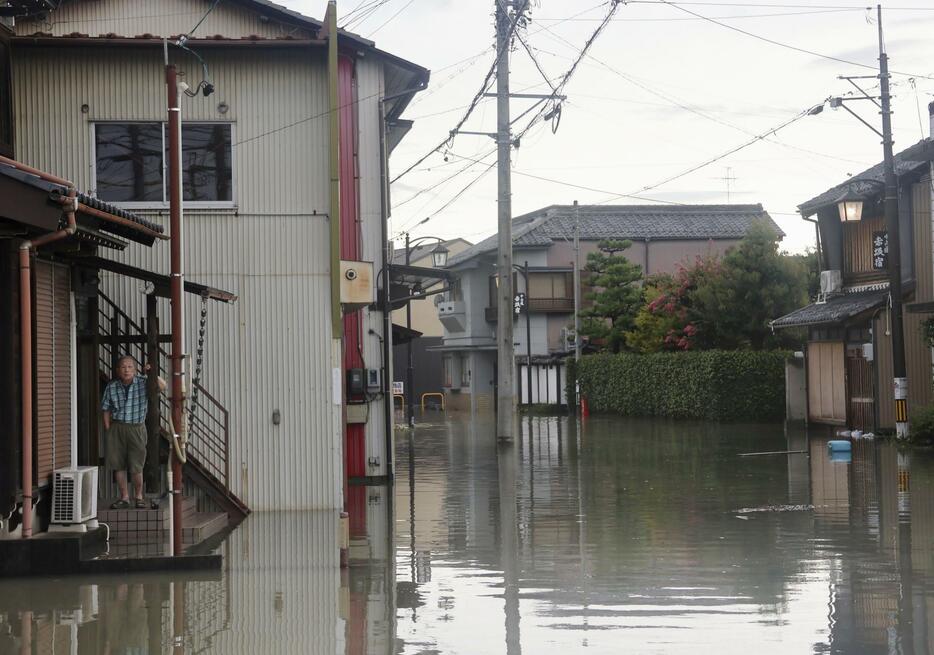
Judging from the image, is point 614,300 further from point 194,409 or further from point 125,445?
point 125,445

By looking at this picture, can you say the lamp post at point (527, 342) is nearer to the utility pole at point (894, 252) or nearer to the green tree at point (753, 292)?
the green tree at point (753, 292)

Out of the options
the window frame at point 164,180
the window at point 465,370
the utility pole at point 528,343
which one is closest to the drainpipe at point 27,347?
the window frame at point 164,180

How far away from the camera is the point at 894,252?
997 inches

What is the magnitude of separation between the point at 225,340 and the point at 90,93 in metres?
3.67

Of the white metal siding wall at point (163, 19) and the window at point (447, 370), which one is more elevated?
the white metal siding wall at point (163, 19)

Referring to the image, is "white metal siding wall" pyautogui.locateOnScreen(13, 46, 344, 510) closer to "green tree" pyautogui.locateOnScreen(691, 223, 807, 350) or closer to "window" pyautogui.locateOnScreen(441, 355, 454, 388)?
"green tree" pyautogui.locateOnScreen(691, 223, 807, 350)

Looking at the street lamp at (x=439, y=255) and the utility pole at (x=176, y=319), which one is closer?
the utility pole at (x=176, y=319)

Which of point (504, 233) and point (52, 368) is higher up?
point (504, 233)

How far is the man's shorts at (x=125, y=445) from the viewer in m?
12.4

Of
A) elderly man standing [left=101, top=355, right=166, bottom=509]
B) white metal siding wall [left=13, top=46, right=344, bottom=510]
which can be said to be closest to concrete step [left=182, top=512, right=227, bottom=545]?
elderly man standing [left=101, top=355, right=166, bottom=509]

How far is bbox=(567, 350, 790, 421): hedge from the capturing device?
121ft

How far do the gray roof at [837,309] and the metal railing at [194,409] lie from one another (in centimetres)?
1858

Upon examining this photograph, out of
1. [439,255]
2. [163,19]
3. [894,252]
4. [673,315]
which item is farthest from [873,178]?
[163,19]

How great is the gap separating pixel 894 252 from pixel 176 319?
18.7 meters
